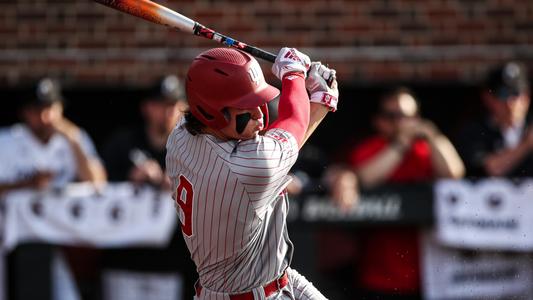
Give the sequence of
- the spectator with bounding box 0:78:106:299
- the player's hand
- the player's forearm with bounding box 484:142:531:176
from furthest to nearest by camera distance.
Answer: the player's hand → the spectator with bounding box 0:78:106:299 → the player's forearm with bounding box 484:142:531:176

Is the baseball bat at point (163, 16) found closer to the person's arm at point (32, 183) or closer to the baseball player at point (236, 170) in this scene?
the baseball player at point (236, 170)

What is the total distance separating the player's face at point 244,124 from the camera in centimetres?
397

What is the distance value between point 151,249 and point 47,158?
90 centimetres

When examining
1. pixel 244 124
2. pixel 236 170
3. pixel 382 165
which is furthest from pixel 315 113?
pixel 382 165

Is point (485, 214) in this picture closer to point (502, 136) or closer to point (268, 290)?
point (502, 136)

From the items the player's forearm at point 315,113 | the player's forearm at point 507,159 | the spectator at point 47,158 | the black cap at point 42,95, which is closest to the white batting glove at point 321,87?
the player's forearm at point 315,113

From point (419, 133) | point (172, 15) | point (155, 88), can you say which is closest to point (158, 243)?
point (155, 88)

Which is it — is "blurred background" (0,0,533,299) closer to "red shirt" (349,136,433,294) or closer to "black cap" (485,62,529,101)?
"black cap" (485,62,529,101)

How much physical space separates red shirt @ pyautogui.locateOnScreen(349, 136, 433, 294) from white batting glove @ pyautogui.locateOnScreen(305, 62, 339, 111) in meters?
2.94

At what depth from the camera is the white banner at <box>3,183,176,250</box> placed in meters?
7.23

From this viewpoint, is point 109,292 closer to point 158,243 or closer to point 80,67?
point 158,243

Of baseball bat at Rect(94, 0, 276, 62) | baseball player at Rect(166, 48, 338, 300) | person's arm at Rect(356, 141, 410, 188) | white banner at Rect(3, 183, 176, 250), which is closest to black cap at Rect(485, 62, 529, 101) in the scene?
person's arm at Rect(356, 141, 410, 188)

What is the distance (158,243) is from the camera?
7238 millimetres

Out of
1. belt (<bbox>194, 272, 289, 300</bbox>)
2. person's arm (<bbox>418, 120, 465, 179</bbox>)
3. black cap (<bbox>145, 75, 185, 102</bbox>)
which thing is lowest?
person's arm (<bbox>418, 120, 465, 179</bbox>)
